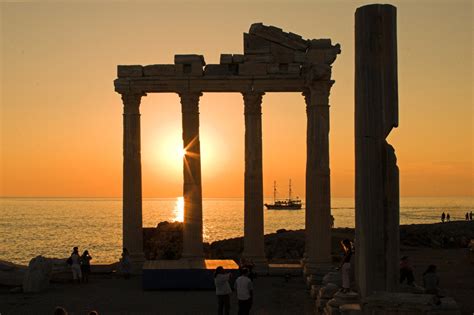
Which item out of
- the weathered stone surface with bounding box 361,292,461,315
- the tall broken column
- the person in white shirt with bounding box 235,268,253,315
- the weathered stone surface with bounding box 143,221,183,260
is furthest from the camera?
the weathered stone surface with bounding box 143,221,183,260

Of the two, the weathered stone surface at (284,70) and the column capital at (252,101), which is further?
the column capital at (252,101)

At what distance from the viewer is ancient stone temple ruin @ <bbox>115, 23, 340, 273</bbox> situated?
33.1 metres

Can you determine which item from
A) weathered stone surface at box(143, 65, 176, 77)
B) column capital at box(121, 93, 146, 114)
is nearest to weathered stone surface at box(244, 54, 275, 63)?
weathered stone surface at box(143, 65, 176, 77)

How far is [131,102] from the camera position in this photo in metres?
34.2

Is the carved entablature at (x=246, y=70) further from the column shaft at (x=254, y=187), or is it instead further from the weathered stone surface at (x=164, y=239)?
the weathered stone surface at (x=164, y=239)

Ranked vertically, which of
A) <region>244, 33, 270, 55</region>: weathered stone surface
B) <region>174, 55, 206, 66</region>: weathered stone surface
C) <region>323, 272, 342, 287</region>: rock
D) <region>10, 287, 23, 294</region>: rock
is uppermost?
<region>244, 33, 270, 55</region>: weathered stone surface

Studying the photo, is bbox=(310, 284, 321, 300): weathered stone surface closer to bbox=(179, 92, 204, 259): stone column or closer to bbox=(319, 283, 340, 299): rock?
bbox=(319, 283, 340, 299): rock

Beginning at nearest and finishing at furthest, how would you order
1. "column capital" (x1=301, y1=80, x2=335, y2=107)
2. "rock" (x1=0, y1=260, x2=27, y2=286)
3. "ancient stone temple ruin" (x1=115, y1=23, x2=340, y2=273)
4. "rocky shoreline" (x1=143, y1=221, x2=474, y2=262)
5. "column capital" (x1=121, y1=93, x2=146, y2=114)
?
"rock" (x1=0, y1=260, x2=27, y2=286) < "column capital" (x1=301, y1=80, x2=335, y2=107) < "ancient stone temple ruin" (x1=115, y1=23, x2=340, y2=273) < "column capital" (x1=121, y1=93, x2=146, y2=114) < "rocky shoreline" (x1=143, y1=221, x2=474, y2=262)

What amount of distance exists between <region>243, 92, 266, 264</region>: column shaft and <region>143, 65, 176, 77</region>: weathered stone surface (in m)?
3.80

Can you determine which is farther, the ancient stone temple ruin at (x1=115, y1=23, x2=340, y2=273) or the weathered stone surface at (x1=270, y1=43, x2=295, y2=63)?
the weathered stone surface at (x1=270, y1=43, x2=295, y2=63)

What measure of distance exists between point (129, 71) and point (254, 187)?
818 cm

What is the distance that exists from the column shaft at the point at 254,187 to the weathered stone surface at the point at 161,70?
380 cm

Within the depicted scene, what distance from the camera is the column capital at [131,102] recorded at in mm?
34156

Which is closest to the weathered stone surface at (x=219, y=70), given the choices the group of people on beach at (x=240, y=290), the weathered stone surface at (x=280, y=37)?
the weathered stone surface at (x=280, y=37)
